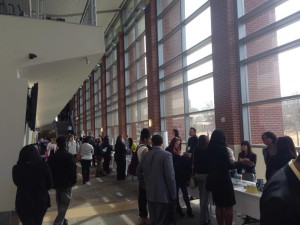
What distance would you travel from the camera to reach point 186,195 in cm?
568

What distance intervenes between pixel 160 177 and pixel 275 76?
414 centimetres

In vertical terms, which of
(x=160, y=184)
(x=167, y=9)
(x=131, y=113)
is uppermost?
(x=167, y=9)

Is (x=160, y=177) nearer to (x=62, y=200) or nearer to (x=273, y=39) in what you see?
(x=62, y=200)

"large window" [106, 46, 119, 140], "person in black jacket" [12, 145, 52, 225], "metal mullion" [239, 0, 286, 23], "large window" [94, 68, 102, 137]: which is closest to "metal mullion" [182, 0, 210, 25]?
"metal mullion" [239, 0, 286, 23]

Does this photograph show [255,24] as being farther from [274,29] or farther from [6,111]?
[6,111]

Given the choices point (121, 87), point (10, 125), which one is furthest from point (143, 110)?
point (10, 125)

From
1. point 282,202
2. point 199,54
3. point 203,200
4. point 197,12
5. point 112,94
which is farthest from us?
point 112,94

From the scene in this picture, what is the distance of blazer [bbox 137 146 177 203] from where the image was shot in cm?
390

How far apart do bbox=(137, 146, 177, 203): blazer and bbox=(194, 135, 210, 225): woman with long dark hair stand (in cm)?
103

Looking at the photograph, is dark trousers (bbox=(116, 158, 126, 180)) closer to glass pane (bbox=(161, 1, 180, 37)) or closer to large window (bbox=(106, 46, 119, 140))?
glass pane (bbox=(161, 1, 180, 37))

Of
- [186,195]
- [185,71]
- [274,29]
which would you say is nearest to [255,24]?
[274,29]

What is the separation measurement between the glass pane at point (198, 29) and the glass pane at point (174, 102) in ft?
5.51

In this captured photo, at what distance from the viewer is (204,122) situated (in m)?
9.51

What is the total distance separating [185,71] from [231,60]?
2928 mm
